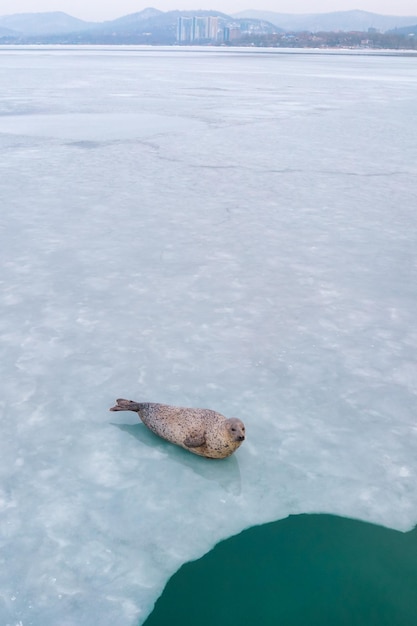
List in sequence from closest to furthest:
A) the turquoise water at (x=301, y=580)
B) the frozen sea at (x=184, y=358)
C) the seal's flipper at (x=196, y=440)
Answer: the turquoise water at (x=301, y=580) < the frozen sea at (x=184, y=358) < the seal's flipper at (x=196, y=440)

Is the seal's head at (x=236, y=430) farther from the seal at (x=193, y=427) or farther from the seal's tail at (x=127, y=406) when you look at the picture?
the seal's tail at (x=127, y=406)

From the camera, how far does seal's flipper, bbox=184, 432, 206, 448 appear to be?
10.7 ft

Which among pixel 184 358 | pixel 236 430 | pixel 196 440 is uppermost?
pixel 236 430

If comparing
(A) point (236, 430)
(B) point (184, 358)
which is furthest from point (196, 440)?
(B) point (184, 358)

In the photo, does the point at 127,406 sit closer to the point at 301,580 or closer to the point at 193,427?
the point at 193,427

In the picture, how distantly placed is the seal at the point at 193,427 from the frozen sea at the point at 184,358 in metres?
0.09

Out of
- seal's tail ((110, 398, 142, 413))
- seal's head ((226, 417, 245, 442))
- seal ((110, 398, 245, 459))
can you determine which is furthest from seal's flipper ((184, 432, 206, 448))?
seal's tail ((110, 398, 142, 413))

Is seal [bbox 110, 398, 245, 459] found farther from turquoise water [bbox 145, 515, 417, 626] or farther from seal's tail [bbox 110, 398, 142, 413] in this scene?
turquoise water [bbox 145, 515, 417, 626]

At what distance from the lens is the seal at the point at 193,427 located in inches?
126

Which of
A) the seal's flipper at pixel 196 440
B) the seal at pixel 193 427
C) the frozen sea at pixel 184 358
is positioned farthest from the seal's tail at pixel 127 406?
the seal's flipper at pixel 196 440

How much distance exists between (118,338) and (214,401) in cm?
108

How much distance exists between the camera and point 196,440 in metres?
3.26

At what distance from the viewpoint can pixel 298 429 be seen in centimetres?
355

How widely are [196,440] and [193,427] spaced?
0.09 metres
